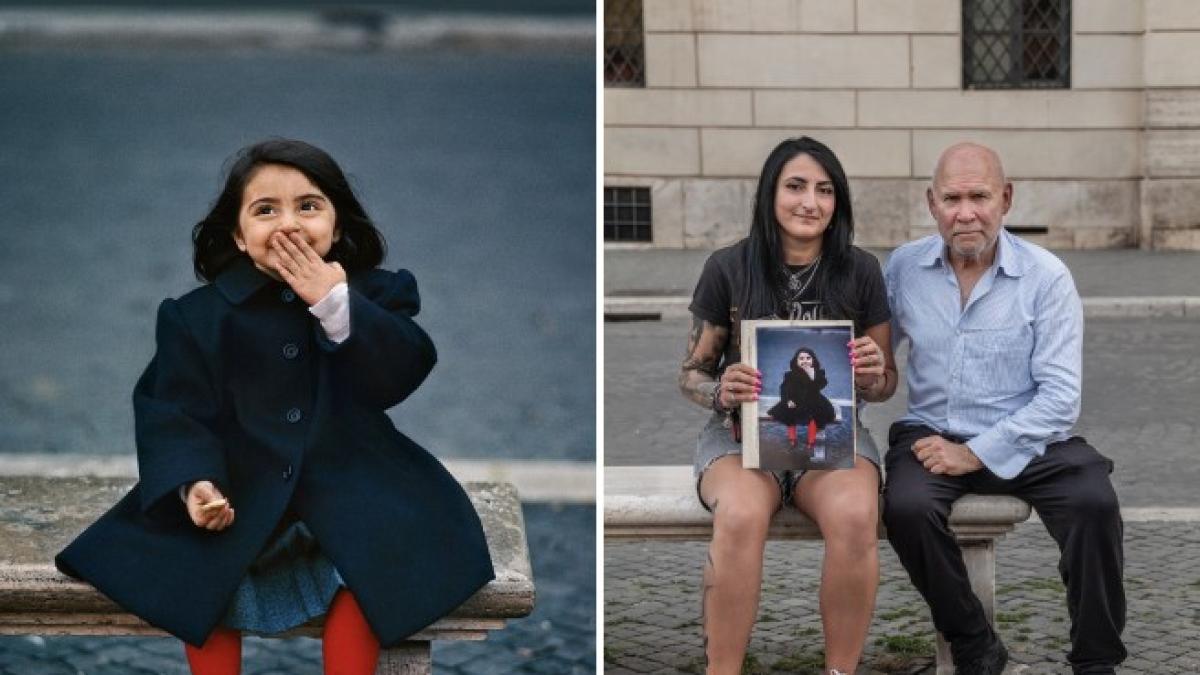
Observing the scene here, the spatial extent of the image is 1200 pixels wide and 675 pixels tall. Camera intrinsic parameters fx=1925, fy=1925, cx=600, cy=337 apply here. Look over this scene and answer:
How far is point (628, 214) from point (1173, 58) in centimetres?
446

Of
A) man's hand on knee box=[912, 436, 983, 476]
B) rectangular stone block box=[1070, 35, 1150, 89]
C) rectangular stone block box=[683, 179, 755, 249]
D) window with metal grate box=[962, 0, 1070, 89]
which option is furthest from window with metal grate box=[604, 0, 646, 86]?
man's hand on knee box=[912, 436, 983, 476]

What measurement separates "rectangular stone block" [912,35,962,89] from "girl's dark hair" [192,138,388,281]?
12382 mm

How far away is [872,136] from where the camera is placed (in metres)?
15.2

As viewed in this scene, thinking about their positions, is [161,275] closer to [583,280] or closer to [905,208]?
[583,280]

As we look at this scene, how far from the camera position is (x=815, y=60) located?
15273 millimetres

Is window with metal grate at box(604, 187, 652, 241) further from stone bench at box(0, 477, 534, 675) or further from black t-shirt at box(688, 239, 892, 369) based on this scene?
stone bench at box(0, 477, 534, 675)

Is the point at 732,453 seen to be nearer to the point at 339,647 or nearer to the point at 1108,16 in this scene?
the point at 339,647

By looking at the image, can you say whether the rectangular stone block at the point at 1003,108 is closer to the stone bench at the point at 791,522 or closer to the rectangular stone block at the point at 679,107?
the rectangular stone block at the point at 679,107

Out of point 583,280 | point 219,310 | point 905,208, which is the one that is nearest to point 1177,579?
point 583,280

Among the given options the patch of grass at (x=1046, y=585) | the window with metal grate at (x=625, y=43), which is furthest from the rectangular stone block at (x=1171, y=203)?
the patch of grass at (x=1046, y=585)

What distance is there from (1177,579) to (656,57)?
1042 centimetres

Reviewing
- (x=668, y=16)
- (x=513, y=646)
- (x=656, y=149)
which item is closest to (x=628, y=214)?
(x=656, y=149)

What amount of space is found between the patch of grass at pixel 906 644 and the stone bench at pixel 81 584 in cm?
137

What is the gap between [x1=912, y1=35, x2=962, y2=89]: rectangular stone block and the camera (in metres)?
15.3
